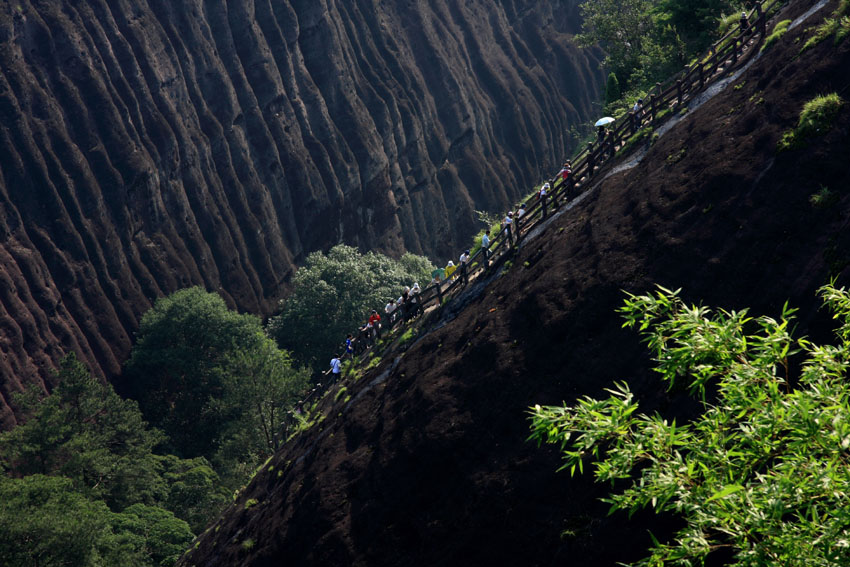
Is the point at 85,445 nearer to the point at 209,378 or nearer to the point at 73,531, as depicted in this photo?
the point at 73,531

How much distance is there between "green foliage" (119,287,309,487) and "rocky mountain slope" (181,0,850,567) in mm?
17172

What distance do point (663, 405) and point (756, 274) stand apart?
154 inches

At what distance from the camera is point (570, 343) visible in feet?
67.0

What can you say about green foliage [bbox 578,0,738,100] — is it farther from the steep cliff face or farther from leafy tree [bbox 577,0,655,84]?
the steep cliff face

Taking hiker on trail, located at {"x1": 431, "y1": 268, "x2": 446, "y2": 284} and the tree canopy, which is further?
hiker on trail, located at {"x1": 431, "y1": 268, "x2": 446, "y2": 284}

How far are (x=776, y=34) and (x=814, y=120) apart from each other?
8.07 m

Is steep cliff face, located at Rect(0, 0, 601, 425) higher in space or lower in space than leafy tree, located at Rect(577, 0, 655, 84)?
higher

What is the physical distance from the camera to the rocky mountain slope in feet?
56.7

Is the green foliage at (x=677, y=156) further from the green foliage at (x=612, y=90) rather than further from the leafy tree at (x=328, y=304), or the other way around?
the leafy tree at (x=328, y=304)

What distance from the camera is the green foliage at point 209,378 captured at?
4434cm

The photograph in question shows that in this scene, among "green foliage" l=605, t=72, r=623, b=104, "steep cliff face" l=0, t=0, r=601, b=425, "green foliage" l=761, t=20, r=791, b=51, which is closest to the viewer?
"green foliage" l=761, t=20, r=791, b=51

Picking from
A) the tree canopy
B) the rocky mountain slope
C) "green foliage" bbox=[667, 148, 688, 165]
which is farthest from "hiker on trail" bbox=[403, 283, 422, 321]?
the tree canopy

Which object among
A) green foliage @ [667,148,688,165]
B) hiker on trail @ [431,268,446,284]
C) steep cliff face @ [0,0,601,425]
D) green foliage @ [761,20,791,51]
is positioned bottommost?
hiker on trail @ [431,268,446,284]

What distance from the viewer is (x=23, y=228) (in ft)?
168
